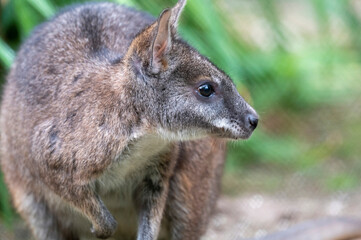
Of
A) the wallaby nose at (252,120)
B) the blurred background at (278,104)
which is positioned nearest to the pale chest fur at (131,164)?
the wallaby nose at (252,120)

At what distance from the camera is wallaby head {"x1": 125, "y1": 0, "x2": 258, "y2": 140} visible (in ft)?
13.4

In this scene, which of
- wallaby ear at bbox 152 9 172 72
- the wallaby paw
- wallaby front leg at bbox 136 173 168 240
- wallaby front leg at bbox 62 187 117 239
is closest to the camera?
wallaby ear at bbox 152 9 172 72

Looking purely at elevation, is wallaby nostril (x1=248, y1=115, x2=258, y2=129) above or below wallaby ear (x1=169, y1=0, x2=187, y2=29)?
below

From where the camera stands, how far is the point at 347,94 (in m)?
8.83

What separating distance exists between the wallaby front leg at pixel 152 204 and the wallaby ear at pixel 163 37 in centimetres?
77

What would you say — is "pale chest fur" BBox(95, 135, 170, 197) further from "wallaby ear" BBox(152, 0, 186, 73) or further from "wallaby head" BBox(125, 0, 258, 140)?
"wallaby ear" BBox(152, 0, 186, 73)

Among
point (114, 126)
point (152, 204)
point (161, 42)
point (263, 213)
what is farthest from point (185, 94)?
point (263, 213)

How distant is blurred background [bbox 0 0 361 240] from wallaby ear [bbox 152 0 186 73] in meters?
→ 1.54

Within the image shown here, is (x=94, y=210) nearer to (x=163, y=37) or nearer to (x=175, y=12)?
(x=163, y=37)

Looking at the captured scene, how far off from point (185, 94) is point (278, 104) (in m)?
4.32

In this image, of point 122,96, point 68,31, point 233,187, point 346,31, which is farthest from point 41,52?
point 346,31

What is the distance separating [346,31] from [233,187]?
305 cm

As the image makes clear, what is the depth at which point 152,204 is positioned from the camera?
4480mm

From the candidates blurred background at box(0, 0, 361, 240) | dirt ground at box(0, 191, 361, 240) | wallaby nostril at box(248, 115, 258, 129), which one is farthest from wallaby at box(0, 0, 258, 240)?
dirt ground at box(0, 191, 361, 240)
